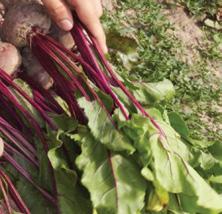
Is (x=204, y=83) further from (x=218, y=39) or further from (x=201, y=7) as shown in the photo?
(x=201, y=7)

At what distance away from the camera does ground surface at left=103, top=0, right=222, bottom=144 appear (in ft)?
11.8

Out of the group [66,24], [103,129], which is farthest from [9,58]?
[103,129]

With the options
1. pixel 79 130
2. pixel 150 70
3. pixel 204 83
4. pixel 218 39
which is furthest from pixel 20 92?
pixel 218 39

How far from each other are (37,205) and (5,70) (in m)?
0.60

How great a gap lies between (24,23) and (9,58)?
18cm

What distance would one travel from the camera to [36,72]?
2.54 m

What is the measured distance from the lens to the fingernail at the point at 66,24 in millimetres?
2438

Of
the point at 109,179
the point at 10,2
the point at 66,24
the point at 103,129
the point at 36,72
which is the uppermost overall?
the point at 10,2

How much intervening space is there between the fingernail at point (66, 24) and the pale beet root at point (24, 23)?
107 mm

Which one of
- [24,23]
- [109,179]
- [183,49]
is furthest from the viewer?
[183,49]

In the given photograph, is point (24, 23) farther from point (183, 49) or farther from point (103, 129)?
point (183, 49)

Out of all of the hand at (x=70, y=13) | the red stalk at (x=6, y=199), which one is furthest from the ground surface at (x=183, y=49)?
the red stalk at (x=6, y=199)

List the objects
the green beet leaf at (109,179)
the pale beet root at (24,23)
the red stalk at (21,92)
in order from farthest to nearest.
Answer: the pale beet root at (24,23) < the red stalk at (21,92) < the green beet leaf at (109,179)

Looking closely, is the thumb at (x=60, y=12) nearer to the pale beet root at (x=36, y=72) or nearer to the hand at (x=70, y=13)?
the hand at (x=70, y=13)
